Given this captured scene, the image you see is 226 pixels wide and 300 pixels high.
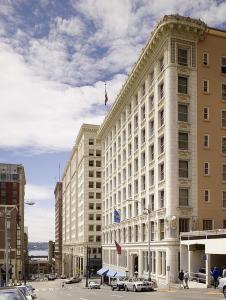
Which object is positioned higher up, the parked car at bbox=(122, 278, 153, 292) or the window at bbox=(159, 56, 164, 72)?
the window at bbox=(159, 56, 164, 72)

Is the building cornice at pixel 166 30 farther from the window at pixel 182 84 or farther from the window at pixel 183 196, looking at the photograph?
the window at pixel 183 196

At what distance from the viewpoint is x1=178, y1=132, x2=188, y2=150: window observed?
2192 inches

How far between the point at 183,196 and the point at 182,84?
13524mm

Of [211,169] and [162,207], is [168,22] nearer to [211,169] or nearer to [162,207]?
[211,169]

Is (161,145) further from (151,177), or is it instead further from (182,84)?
(182,84)

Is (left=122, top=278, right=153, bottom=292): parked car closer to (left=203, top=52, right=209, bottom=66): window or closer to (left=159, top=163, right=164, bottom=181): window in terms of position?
(left=159, top=163, right=164, bottom=181): window

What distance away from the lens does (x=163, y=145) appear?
190ft

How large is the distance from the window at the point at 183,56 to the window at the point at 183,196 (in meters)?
15.3

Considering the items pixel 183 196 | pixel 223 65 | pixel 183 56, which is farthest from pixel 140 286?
pixel 223 65

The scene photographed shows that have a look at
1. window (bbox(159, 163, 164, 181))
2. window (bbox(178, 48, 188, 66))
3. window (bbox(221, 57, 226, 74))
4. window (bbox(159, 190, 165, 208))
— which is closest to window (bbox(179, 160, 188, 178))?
window (bbox(159, 163, 164, 181))

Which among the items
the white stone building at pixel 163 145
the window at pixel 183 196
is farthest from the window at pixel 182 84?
the window at pixel 183 196

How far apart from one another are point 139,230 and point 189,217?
589 inches

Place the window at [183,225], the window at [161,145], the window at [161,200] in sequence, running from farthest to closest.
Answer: the window at [161,145] < the window at [161,200] < the window at [183,225]

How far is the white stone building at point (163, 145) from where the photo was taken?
54.2m
